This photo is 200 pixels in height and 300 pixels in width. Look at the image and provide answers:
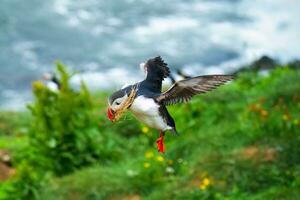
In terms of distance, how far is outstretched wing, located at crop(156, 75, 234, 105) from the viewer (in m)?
1.05

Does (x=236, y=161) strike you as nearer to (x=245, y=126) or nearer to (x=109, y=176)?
(x=245, y=126)

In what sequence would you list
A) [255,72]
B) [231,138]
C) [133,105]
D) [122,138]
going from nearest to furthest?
[133,105] → [231,138] → [122,138] → [255,72]

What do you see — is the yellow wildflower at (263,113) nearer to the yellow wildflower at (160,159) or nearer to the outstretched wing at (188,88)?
the yellow wildflower at (160,159)

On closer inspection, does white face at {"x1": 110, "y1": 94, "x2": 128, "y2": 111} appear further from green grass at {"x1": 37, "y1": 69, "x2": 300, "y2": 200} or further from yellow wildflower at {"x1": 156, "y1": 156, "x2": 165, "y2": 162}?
yellow wildflower at {"x1": 156, "y1": 156, "x2": 165, "y2": 162}

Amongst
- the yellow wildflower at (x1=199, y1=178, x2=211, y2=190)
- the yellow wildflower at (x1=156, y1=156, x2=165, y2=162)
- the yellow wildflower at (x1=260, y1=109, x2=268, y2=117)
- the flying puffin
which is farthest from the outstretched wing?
the yellow wildflower at (x1=260, y1=109, x2=268, y2=117)

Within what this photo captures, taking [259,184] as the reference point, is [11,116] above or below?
above

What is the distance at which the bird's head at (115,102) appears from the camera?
3.44 feet

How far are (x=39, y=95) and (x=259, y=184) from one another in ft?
10.7

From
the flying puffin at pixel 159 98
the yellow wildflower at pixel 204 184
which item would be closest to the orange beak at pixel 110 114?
the flying puffin at pixel 159 98

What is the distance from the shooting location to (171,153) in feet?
26.6

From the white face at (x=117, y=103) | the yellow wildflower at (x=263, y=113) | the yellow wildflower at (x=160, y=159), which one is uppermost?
the white face at (x=117, y=103)

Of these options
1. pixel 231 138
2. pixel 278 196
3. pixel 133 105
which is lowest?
pixel 278 196

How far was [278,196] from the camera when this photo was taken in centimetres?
635

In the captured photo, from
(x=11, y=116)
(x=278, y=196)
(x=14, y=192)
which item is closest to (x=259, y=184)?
(x=278, y=196)
